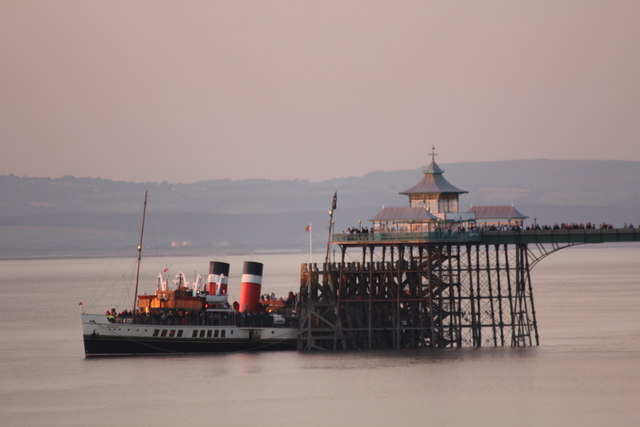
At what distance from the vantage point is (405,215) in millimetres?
99500

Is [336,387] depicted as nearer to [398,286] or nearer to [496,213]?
[398,286]

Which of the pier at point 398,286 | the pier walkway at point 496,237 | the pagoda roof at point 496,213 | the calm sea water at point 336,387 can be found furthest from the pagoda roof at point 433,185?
the calm sea water at point 336,387

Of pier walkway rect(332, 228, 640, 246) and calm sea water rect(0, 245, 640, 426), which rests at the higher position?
pier walkway rect(332, 228, 640, 246)

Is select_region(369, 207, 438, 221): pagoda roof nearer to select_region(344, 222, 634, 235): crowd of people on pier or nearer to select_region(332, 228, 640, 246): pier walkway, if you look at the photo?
select_region(344, 222, 634, 235): crowd of people on pier

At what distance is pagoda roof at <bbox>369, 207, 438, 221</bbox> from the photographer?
3915 inches

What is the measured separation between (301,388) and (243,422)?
10.3m

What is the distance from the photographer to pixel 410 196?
10500cm

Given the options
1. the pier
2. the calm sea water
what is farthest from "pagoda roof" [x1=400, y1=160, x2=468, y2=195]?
the calm sea water

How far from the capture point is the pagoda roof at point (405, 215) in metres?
99.4

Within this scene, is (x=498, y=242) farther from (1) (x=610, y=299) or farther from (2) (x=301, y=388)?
(1) (x=610, y=299)

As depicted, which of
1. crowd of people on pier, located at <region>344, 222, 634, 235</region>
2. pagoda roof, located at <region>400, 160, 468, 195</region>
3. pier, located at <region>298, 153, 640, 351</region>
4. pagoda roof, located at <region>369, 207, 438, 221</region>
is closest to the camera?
pier, located at <region>298, 153, 640, 351</region>

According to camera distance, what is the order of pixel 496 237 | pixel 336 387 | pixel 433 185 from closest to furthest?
1. pixel 336 387
2. pixel 496 237
3. pixel 433 185

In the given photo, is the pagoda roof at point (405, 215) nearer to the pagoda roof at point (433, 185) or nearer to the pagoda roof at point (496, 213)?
the pagoda roof at point (433, 185)

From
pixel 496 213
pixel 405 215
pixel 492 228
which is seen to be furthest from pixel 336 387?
pixel 496 213
